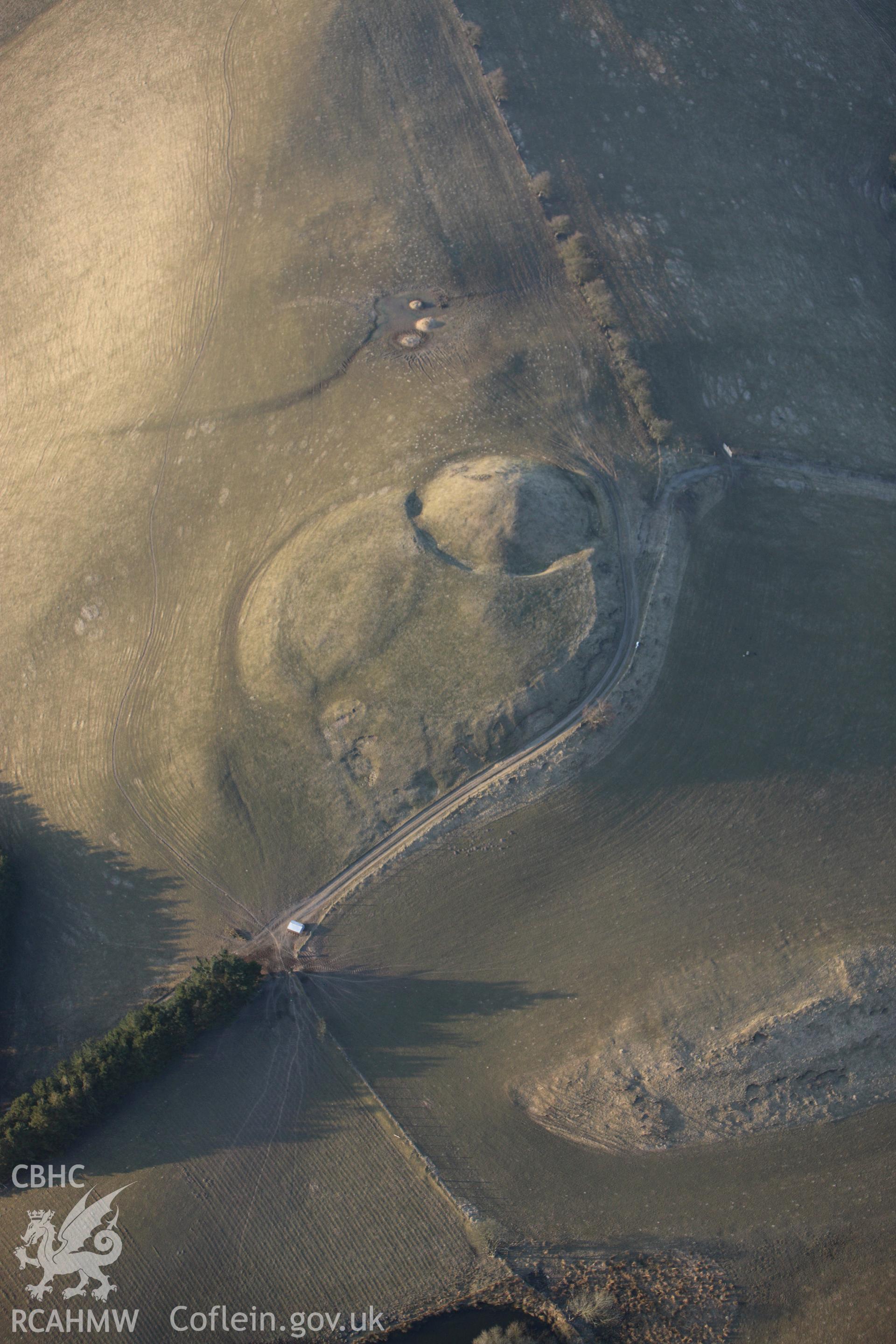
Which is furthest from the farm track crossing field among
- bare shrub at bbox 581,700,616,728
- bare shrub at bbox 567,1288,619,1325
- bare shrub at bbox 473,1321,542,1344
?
bare shrub at bbox 473,1321,542,1344

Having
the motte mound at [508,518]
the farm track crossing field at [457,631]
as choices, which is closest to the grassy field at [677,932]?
the farm track crossing field at [457,631]

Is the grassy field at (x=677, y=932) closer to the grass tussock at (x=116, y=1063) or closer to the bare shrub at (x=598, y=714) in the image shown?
the bare shrub at (x=598, y=714)

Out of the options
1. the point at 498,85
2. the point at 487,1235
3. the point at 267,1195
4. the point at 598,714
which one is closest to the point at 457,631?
the point at 598,714

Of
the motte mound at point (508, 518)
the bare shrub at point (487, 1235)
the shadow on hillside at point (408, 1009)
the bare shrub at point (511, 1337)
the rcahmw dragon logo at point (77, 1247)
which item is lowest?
the bare shrub at point (511, 1337)

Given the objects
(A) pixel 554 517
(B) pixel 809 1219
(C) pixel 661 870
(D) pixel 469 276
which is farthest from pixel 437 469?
(B) pixel 809 1219

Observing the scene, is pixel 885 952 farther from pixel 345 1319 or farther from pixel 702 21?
pixel 702 21

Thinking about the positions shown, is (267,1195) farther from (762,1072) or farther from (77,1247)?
(762,1072)
